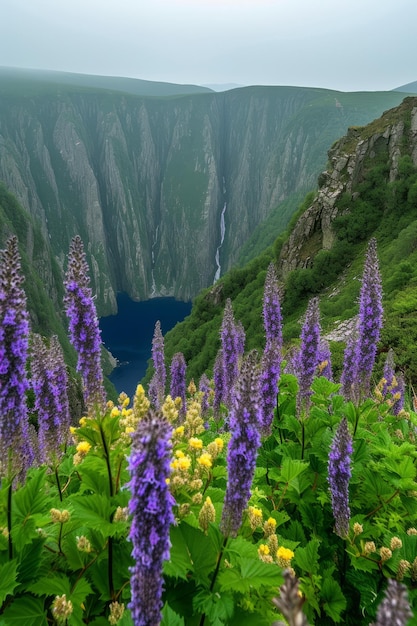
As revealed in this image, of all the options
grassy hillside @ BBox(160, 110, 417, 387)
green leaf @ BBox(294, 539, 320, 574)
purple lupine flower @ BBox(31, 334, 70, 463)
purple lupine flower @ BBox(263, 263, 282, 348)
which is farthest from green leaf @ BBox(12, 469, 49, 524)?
grassy hillside @ BBox(160, 110, 417, 387)

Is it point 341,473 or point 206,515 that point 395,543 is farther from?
point 206,515

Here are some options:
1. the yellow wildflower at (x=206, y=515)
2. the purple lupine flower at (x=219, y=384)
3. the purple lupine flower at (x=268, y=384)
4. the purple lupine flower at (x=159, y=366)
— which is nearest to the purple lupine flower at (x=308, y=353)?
the purple lupine flower at (x=268, y=384)

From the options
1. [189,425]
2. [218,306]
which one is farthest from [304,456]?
[218,306]

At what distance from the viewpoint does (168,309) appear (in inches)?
7815

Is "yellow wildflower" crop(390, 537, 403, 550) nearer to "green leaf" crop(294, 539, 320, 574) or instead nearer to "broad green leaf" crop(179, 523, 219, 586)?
"green leaf" crop(294, 539, 320, 574)

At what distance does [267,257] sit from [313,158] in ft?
444

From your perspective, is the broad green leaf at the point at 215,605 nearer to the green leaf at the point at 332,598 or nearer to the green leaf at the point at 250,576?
the green leaf at the point at 250,576

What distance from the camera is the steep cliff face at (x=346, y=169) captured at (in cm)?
6066

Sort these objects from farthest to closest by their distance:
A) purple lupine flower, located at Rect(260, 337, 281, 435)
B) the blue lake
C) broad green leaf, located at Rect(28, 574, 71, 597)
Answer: the blue lake → purple lupine flower, located at Rect(260, 337, 281, 435) → broad green leaf, located at Rect(28, 574, 71, 597)

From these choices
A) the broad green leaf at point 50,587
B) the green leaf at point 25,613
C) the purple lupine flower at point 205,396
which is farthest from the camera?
the purple lupine flower at point 205,396

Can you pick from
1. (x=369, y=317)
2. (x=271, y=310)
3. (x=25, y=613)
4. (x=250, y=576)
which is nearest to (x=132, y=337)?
(x=271, y=310)

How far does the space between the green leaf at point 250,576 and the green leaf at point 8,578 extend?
1.60 meters

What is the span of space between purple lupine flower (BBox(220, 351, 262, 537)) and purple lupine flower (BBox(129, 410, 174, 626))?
96cm

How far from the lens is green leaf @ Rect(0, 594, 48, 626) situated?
9.84 feet
